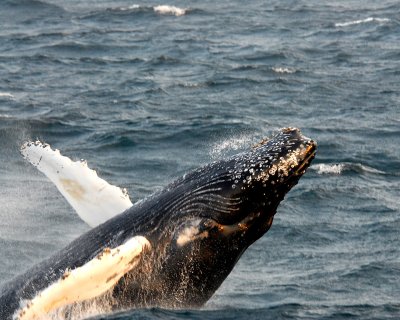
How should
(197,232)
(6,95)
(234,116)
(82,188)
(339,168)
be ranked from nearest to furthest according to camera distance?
(197,232) < (82,188) < (339,168) < (234,116) < (6,95)

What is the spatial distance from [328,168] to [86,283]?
37.6 ft

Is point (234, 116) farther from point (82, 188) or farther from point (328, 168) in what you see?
point (82, 188)

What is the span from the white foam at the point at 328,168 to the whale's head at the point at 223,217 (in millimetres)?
9402

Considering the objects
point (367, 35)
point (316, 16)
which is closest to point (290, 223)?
point (367, 35)

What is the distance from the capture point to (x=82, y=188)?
47.6 feet

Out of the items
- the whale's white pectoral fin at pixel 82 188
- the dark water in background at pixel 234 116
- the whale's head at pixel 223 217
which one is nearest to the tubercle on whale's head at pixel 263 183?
the whale's head at pixel 223 217

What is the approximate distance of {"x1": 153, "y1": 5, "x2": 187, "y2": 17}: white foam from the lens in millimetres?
46641

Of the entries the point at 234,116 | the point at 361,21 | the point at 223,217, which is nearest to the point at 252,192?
the point at 223,217

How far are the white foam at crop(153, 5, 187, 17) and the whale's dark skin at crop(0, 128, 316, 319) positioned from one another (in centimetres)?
3427

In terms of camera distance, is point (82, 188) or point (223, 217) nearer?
point (223, 217)

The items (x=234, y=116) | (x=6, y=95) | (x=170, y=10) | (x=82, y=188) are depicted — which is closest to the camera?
(x=82, y=188)

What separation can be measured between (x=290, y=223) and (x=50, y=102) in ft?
41.0

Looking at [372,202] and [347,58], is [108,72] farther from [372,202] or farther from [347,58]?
[372,202]

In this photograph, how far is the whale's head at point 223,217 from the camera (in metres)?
12.1
